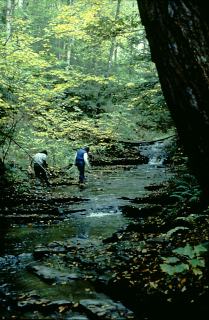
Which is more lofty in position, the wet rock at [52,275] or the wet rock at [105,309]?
the wet rock at [52,275]

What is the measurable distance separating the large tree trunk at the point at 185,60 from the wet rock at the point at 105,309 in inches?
81.4

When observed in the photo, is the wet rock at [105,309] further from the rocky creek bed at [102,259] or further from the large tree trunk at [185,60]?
the large tree trunk at [185,60]

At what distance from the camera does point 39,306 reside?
4707mm

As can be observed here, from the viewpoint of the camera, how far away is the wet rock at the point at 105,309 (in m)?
4.34

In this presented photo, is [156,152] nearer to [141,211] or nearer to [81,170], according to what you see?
[81,170]

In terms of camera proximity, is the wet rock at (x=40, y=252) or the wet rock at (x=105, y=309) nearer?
the wet rock at (x=105, y=309)

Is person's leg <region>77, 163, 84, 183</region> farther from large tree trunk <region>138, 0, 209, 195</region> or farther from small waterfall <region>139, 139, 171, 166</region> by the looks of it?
large tree trunk <region>138, 0, 209, 195</region>

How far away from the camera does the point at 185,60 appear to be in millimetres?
3143

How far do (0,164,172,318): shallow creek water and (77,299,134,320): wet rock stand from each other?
301mm

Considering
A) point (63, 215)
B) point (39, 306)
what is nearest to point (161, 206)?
point (63, 215)

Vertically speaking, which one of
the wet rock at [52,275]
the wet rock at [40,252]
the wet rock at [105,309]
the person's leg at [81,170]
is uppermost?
the person's leg at [81,170]

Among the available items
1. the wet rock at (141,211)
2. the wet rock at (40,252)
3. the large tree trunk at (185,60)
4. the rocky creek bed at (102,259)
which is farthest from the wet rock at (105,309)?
the wet rock at (141,211)

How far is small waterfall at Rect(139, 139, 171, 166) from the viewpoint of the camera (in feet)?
79.4

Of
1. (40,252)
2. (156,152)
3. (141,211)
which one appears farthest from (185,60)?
(156,152)
